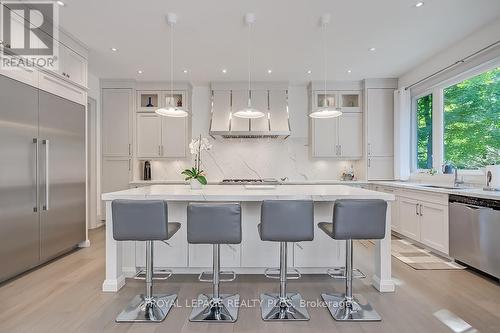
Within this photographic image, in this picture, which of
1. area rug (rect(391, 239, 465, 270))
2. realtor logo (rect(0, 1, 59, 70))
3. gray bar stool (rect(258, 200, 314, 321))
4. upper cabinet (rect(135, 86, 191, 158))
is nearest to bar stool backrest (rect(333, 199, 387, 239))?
gray bar stool (rect(258, 200, 314, 321))

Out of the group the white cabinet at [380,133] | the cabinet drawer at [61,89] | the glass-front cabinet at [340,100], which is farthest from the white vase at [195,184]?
the white cabinet at [380,133]

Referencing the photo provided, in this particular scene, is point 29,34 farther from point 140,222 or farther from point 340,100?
point 340,100

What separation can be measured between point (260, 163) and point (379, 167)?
2344 millimetres

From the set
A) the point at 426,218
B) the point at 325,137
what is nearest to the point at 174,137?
the point at 325,137

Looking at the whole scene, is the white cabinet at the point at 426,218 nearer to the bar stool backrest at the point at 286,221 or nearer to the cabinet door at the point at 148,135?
the bar stool backrest at the point at 286,221

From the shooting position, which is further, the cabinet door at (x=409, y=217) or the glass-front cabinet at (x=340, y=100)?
the glass-front cabinet at (x=340, y=100)

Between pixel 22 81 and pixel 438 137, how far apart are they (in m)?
5.68

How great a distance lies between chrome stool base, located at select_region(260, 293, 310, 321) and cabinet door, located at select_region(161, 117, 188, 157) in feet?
11.9

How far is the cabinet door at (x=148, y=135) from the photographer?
5359 millimetres

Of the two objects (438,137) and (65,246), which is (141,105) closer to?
(65,246)

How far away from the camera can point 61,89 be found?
3.49 meters

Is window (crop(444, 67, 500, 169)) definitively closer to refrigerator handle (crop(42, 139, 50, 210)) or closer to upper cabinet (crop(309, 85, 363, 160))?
upper cabinet (crop(309, 85, 363, 160))

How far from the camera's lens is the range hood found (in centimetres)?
523

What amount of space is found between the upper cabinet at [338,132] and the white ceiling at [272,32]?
71cm
